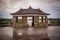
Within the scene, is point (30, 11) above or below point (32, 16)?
above

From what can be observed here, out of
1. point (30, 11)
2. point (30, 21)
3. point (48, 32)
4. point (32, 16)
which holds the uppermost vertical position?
point (30, 11)

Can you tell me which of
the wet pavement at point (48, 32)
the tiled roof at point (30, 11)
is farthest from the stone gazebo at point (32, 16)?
the wet pavement at point (48, 32)

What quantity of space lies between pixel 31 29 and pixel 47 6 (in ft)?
1.93

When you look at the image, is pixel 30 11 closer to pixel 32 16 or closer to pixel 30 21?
pixel 32 16

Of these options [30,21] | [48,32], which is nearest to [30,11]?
[30,21]

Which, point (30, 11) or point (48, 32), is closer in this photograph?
point (48, 32)

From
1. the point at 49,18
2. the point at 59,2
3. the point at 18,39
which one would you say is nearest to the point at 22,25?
the point at 18,39

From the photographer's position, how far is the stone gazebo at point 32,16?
2551 millimetres

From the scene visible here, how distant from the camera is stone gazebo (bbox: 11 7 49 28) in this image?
255cm

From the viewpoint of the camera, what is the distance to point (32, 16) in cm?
262

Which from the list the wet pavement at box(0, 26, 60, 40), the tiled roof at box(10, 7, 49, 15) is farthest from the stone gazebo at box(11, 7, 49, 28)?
the wet pavement at box(0, 26, 60, 40)

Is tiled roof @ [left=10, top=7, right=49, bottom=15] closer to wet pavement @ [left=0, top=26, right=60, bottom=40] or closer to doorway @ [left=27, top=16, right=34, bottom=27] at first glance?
doorway @ [left=27, top=16, right=34, bottom=27]

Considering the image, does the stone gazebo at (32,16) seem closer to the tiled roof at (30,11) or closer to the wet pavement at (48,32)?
the tiled roof at (30,11)

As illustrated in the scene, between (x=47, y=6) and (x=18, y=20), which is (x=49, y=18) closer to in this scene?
(x=47, y=6)
